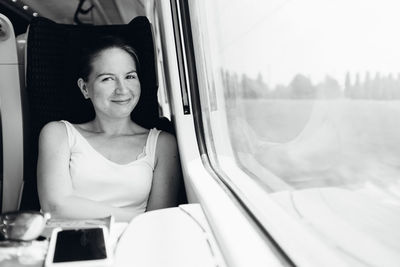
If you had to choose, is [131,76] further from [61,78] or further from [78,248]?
[78,248]

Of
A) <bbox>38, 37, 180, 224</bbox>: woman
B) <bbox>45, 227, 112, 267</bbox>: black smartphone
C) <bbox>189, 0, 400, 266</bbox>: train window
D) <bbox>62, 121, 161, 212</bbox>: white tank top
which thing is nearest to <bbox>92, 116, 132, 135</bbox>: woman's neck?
<bbox>38, 37, 180, 224</bbox>: woman

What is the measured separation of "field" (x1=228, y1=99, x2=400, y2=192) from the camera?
0.64 meters

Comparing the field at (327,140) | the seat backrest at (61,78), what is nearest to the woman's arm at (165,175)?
the seat backrest at (61,78)

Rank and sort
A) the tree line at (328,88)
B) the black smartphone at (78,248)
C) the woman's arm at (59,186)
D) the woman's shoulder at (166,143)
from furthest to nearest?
the woman's shoulder at (166,143) → the woman's arm at (59,186) → the black smartphone at (78,248) → the tree line at (328,88)

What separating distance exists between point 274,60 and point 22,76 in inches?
46.8

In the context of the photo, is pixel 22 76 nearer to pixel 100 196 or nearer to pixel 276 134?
pixel 100 196

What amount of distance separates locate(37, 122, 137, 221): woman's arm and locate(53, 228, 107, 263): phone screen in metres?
0.57

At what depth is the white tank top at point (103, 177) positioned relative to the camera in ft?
5.36

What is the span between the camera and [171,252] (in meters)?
1.00

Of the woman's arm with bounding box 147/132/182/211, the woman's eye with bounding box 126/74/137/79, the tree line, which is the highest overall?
the woman's eye with bounding box 126/74/137/79

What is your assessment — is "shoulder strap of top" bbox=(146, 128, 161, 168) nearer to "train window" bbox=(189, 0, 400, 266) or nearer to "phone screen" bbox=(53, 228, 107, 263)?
"train window" bbox=(189, 0, 400, 266)

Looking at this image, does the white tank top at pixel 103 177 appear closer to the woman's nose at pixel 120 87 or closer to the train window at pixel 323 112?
the woman's nose at pixel 120 87

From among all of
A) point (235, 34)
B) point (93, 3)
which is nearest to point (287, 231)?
point (235, 34)

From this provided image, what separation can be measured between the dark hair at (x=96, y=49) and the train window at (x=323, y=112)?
1.46 ft
